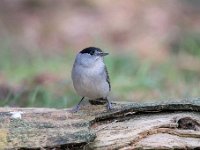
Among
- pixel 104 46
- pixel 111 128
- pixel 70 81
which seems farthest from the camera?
pixel 104 46

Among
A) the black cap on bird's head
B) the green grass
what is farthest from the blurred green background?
the black cap on bird's head

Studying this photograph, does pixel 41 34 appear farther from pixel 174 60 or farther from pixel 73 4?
pixel 174 60

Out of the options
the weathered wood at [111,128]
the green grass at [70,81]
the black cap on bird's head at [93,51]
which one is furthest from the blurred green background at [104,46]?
the weathered wood at [111,128]

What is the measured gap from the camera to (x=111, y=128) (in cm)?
414

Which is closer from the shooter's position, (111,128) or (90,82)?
(111,128)

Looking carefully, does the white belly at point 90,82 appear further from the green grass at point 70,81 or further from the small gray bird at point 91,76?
the green grass at point 70,81

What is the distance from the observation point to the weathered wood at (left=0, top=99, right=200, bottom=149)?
12.7 feet

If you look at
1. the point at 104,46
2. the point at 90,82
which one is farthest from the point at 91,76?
the point at 104,46

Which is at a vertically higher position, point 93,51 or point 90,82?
point 93,51

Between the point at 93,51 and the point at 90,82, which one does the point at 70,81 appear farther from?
the point at 90,82

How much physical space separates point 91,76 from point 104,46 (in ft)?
12.2

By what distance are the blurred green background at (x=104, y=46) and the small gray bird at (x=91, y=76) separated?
0.83 metres

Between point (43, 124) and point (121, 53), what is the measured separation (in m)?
4.73

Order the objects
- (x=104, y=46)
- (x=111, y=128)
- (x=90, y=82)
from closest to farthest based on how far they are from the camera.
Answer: (x=111, y=128) → (x=90, y=82) → (x=104, y=46)
